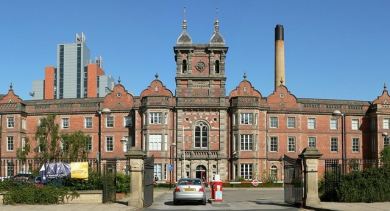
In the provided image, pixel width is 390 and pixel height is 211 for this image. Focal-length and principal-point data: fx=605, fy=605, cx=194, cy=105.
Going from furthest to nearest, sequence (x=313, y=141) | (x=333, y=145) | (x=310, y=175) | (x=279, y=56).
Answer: (x=279, y=56) < (x=333, y=145) < (x=313, y=141) < (x=310, y=175)

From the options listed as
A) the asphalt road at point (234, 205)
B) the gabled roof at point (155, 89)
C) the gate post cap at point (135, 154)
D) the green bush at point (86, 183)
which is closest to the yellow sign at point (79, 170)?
Answer: the green bush at point (86, 183)

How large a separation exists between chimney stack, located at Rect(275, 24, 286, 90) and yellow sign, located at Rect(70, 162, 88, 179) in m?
52.9

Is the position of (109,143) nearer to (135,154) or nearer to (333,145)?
(333,145)

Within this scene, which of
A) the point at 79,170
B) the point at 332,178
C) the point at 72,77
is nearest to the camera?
the point at 332,178

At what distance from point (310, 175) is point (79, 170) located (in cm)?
1104

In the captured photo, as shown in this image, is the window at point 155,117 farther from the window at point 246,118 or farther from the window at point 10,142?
the window at point 10,142

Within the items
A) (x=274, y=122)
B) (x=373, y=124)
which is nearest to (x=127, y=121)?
(x=274, y=122)

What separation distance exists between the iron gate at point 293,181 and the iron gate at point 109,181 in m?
8.45

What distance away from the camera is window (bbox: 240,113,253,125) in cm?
6756

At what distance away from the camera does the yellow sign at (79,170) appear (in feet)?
95.9

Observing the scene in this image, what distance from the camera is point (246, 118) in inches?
2667

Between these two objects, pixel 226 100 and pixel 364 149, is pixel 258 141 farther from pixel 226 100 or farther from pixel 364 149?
pixel 364 149

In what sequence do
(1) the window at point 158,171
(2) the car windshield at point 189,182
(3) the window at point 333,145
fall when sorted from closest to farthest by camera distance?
(2) the car windshield at point 189,182 < (1) the window at point 158,171 < (3) the window at point 333,145

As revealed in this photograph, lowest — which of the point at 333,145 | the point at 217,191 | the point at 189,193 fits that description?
the point at 217,191
